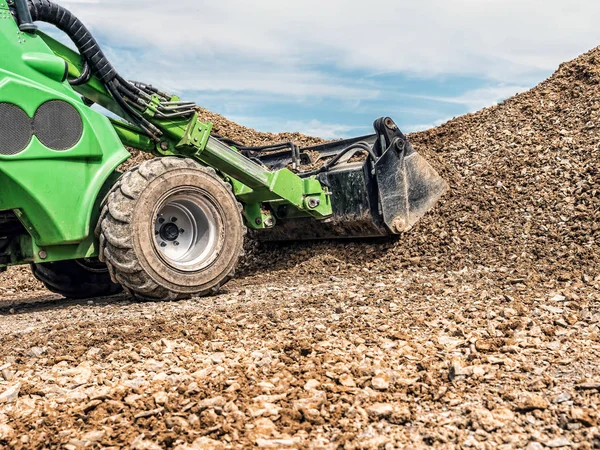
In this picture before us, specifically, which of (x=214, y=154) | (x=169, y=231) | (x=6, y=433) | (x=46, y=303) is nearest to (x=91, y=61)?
(x=214, y=154)

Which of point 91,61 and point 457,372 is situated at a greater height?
point 91,61

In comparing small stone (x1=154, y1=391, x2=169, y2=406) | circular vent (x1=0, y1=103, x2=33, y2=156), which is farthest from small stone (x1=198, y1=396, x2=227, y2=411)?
circular vent (x1=0, y1=103, x2=33, y2=156)

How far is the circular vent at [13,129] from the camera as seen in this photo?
509 centimetres

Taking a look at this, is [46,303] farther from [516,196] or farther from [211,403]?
[516,196]

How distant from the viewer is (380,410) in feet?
10.0

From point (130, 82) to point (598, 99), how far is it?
5.84 meters

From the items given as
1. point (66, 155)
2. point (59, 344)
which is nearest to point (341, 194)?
point (66, 155)

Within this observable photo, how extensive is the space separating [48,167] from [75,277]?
1.84 m

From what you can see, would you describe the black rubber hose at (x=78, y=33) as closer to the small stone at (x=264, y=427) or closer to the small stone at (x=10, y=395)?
the small stone at (x=10, y=395)

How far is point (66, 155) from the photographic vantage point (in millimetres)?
5379

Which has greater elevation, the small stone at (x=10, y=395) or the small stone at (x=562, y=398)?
the small stone at (x=562, y=398)

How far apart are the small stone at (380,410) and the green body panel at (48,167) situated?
10.6 ft

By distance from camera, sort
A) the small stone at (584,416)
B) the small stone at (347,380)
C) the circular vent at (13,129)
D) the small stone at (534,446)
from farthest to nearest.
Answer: the circular vent at (13,129) → the small stone at (347,380) → the small stone at (584,416) → the small stone at (534,446)

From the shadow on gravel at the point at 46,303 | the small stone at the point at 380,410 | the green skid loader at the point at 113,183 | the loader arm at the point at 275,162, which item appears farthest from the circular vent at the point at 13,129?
the small stone at the point at 380,410
